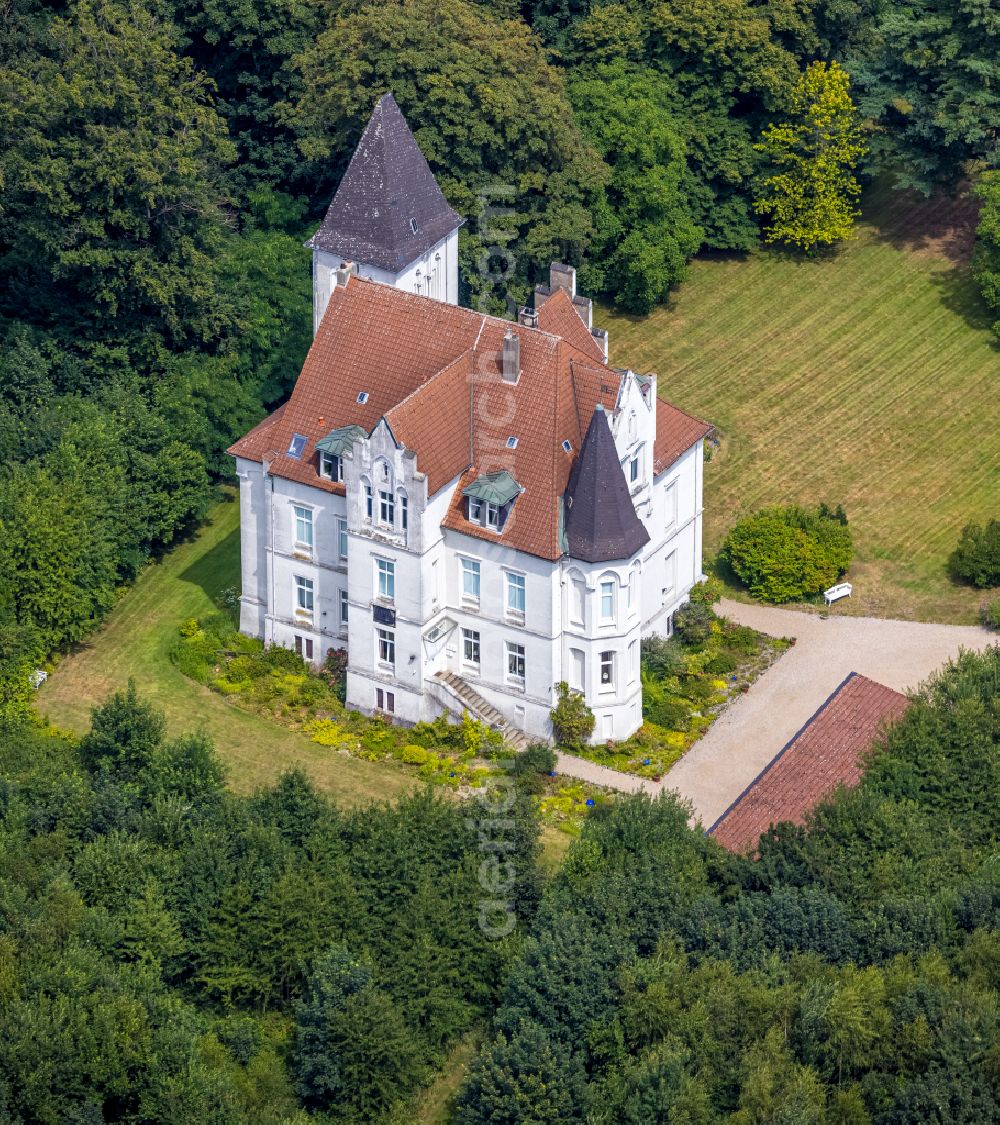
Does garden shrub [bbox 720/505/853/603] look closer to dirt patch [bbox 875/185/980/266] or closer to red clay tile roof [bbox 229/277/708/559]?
red clay tile roof [bbox 229/277/708/559]

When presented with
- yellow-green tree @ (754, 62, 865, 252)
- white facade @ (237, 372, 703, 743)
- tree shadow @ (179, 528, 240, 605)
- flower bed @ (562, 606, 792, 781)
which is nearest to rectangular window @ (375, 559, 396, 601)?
white facade @ (237, 372, 703, 743)

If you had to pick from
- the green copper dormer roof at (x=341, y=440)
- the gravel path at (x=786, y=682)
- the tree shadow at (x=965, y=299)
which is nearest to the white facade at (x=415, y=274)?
the green copper dormer roof at (x=341, y=440)

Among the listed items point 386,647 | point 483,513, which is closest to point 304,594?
point 386,647

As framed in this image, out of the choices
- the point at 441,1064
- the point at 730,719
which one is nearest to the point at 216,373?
the point at 730,719

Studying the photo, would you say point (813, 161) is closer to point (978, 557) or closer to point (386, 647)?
point (978, 557)

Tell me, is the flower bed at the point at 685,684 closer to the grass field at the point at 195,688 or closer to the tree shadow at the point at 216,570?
the grass field at the point at 195,688
